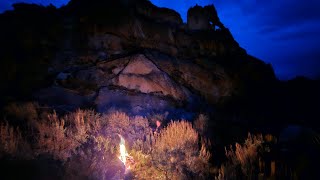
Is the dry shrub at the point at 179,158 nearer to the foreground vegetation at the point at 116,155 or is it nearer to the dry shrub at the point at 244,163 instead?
the foreground vegetation at the point at 116,155

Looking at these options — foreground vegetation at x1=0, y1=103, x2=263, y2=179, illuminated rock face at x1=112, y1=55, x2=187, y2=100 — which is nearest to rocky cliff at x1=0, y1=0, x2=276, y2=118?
illuminated rock face at x1=112, y1=55, x2=187, y2=100

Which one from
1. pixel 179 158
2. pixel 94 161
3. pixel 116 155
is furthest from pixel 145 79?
pixel 94 161

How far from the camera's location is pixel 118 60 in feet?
39.8

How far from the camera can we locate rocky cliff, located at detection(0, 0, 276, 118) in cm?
1137

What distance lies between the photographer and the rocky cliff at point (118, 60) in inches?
448

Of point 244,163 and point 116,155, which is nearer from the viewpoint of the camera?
point 244,163

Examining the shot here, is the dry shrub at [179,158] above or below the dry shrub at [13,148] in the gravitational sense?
below

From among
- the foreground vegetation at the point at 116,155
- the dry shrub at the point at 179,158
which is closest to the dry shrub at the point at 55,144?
the foreground vegetation at the point at 116,155

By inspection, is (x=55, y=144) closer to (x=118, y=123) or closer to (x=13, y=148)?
(x=13, y=148)

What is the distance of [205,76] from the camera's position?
42.9ft

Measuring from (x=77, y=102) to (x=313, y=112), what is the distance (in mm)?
12299

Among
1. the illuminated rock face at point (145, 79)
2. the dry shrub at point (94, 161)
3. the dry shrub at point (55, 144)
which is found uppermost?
the illuminated rock face at point (145, 79)

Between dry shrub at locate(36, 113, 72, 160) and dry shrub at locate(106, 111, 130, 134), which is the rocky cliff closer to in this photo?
dry shrub at locate(106, 111, 130, 134)

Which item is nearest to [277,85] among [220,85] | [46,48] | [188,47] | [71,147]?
[220,85]
